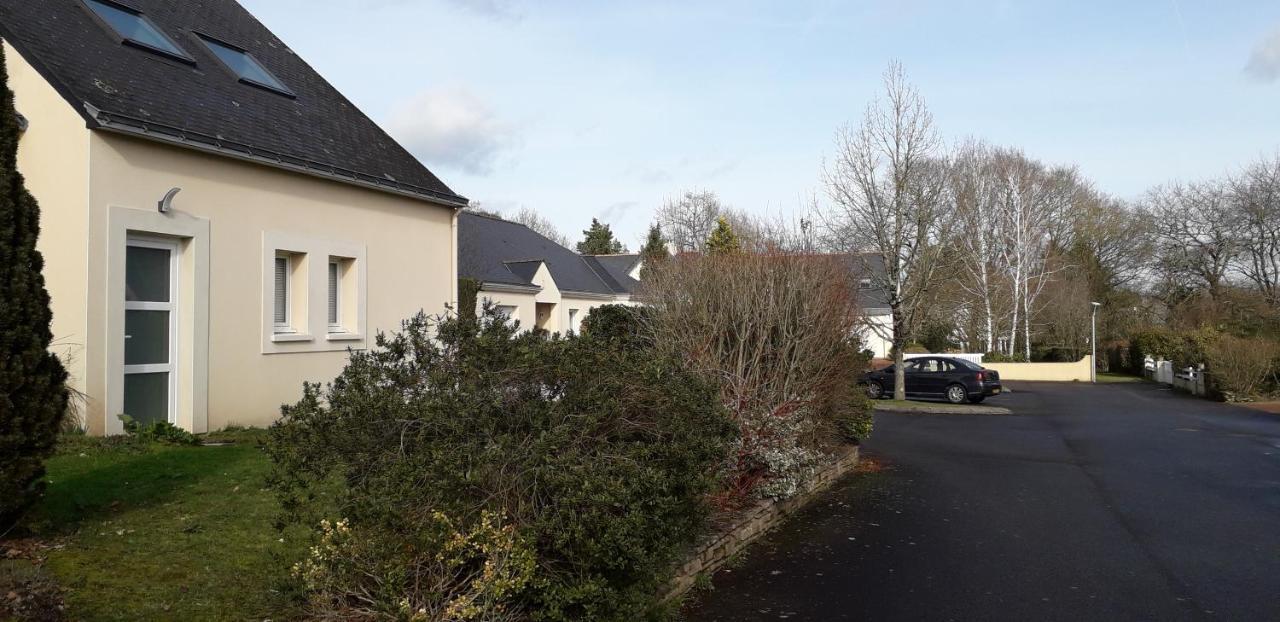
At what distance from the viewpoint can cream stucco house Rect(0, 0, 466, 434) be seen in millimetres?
9070

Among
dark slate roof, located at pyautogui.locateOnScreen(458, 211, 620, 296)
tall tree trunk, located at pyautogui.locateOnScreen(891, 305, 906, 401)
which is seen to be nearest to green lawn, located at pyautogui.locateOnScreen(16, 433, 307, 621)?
dark slate roof, located at pyautogui.locateOnScreen(458, 211, 620, 296)

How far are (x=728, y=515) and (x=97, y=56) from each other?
9.19 metres

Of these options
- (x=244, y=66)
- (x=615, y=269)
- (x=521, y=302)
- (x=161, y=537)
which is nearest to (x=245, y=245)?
(x=244, y=66)

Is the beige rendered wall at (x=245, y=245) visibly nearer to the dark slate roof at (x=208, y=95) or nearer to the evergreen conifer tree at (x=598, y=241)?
the dark slate roof at (x=208, y=95)

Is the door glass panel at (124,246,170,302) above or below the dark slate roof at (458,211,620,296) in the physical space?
below

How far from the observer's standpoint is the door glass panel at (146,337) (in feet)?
31.6

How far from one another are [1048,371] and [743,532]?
3762 cm

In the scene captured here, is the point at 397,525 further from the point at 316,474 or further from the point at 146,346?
the point at 146,346

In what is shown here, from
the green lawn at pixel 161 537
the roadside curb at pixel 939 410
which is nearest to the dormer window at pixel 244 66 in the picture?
the green lawn at pixel 161 537

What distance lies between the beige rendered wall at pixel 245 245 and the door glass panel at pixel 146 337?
0.37 meters

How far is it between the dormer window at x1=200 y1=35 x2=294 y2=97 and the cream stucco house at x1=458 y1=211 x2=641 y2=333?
907 cm

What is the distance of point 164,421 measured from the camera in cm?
927

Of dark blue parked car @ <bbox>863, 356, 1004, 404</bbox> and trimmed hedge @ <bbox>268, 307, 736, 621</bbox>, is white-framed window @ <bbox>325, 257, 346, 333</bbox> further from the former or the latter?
dark blue parked car @ <bbox>863, 356, 1004, 404</bbox>

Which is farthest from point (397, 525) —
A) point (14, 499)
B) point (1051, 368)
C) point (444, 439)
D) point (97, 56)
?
point (1051, 368)
